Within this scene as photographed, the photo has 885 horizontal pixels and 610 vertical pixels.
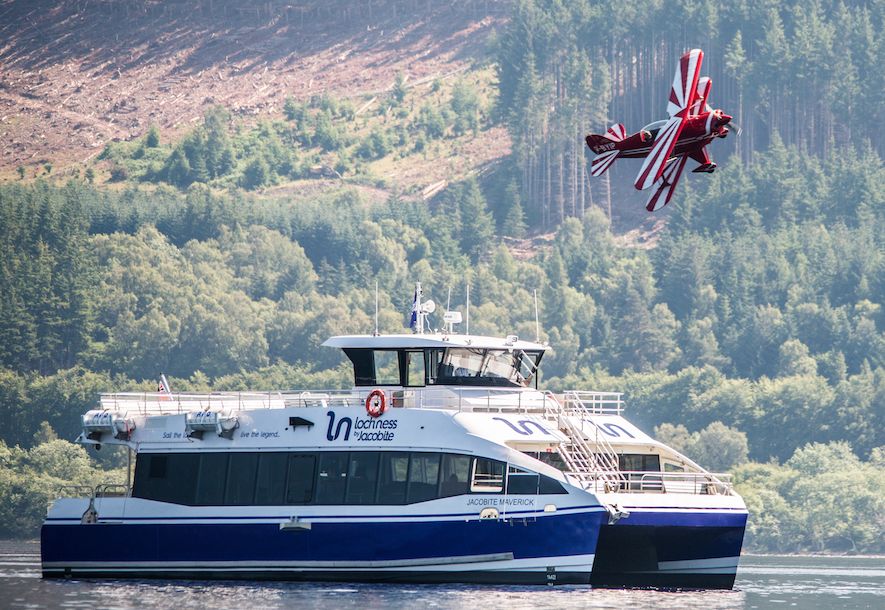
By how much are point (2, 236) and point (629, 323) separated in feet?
184

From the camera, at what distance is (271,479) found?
64.8 meters

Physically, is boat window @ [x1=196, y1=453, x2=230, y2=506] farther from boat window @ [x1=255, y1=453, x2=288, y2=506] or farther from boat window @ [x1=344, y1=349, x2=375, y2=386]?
boat window @ [x1=344, y1=349, x2=375, y2=386]

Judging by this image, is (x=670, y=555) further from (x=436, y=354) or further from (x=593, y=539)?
(x=436, y=354)

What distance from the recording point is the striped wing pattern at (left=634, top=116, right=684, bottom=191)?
59.8 m

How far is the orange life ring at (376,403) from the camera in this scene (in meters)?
63.6

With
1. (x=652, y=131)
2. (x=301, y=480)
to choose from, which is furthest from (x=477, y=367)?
(x=652, y=131)

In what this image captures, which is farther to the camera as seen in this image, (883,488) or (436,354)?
(883,488)

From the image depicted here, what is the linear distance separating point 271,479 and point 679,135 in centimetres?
1583

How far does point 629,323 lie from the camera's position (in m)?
189

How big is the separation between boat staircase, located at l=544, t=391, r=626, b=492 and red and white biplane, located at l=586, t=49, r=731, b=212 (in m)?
7.09

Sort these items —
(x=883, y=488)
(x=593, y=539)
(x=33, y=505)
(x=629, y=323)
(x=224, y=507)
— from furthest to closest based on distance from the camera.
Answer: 1. (x=629, y=323)
2. (x=883, y=488)
3. (x=33, y=505)
4. (x=224, y=507)
5. (x=593, y=539)

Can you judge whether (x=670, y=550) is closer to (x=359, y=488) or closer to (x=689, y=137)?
(x=359, y=488)

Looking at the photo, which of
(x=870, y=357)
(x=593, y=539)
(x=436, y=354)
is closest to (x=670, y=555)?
(x=593, y=539)

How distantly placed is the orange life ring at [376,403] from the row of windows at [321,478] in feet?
3.89
